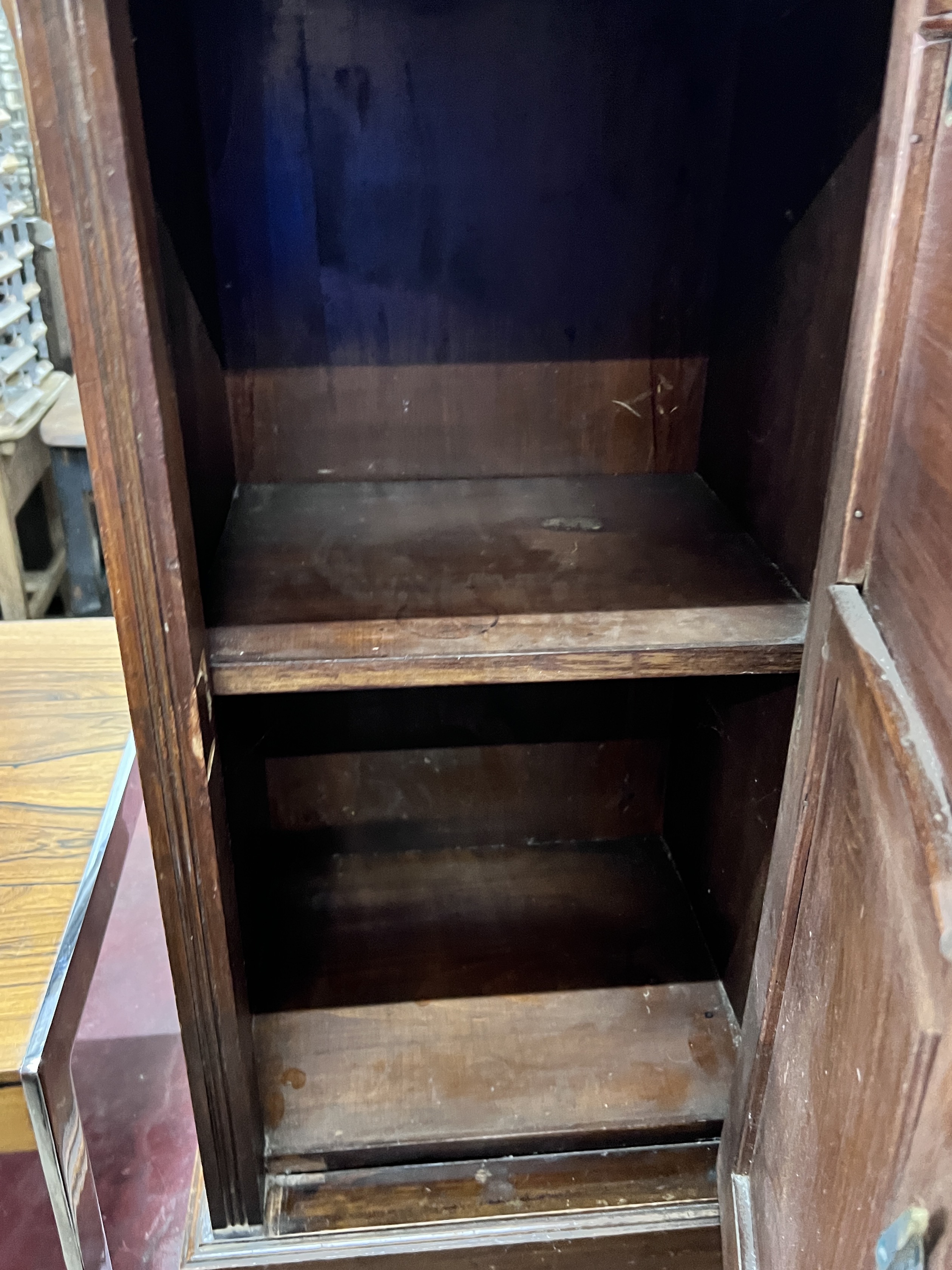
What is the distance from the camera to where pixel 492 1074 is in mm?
975

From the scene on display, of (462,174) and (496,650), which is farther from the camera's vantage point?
(462,174)

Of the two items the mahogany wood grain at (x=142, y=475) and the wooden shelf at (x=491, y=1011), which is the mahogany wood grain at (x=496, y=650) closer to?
the mahogany wood grain at (x=142, y=475)

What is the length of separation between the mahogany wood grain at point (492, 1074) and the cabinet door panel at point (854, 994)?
26 centimetres

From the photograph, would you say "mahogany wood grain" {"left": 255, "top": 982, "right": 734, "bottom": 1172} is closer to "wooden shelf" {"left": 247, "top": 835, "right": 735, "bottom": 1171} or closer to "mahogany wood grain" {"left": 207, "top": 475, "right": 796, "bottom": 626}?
"wooden shelf" {"left": 247, "top": 835, "right": 735, "bottom": 1171}

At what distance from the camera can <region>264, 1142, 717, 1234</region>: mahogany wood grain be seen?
0.89 meters

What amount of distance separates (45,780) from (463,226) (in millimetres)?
748

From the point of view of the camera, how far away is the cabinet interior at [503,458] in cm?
71

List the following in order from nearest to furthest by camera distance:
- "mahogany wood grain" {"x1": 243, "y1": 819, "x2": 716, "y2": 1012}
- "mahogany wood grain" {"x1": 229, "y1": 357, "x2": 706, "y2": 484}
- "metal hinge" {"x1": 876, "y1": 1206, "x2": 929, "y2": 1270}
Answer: "metal hinge" {"x1": 876, "y1": 1206, "x2": 929, "y2": 1270} < "mahogany wood grain" {"x1": 229, "y1": 357, "x2": 706, "y2": 484} < "mahogany wood grain" {"x1": 243, "y1": 819, "x2": 716, "y2": 1012}

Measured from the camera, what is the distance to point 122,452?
0.56m

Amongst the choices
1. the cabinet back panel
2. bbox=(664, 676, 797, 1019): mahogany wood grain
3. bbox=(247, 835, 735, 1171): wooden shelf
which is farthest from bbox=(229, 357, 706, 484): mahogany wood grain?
bbox=(247, 835, 735, 1171): wooden shelf

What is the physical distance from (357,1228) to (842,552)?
73 centimetres

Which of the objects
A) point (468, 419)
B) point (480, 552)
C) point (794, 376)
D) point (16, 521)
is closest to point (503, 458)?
point (468, 419)

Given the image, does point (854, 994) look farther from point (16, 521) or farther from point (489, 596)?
point (16, 521)

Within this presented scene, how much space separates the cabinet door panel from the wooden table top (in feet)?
1.93
